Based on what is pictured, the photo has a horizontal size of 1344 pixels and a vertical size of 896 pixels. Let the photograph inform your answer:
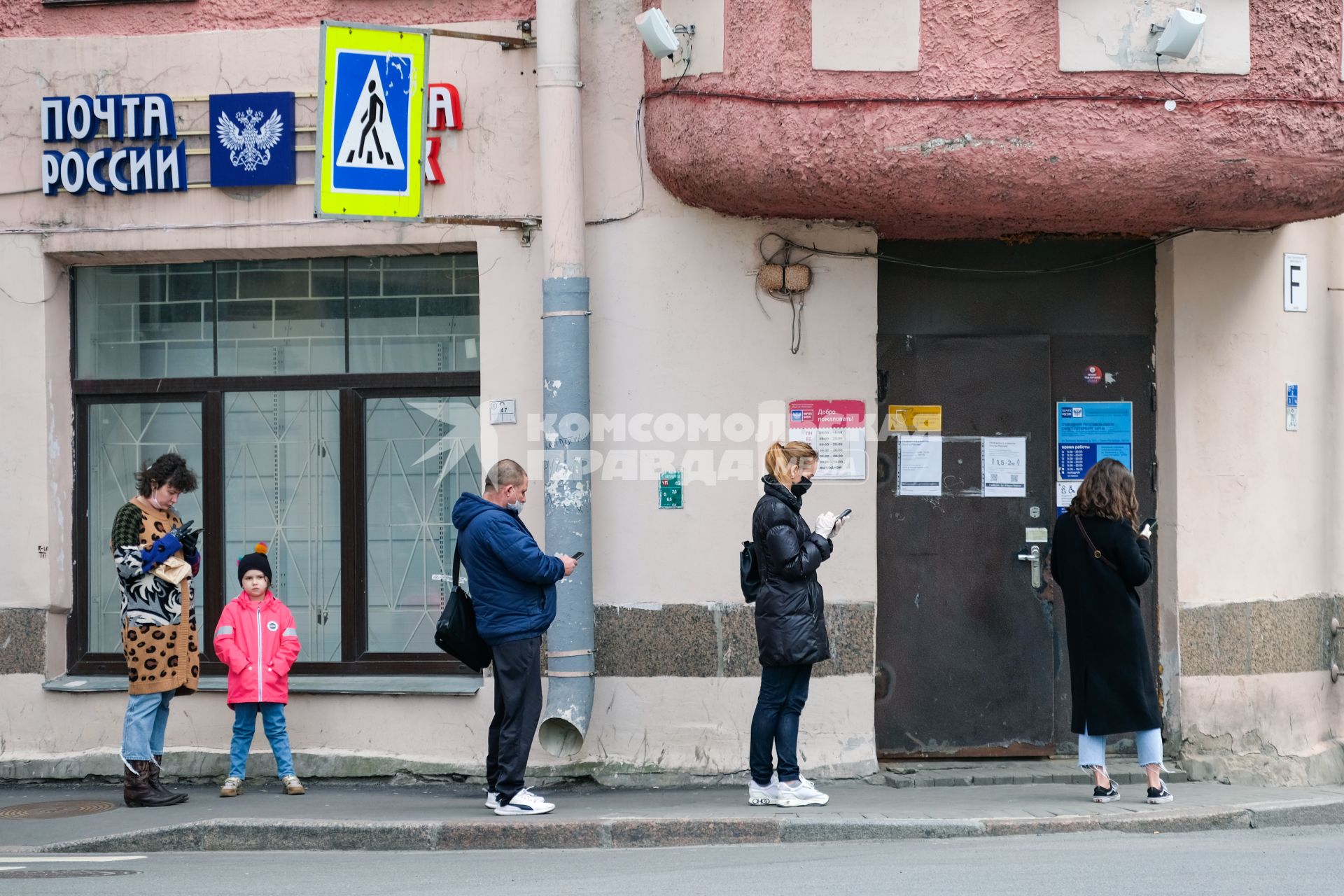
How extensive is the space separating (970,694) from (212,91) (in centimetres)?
584

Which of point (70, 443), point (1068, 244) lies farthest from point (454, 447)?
point (1068, 244)

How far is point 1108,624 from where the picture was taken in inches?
305

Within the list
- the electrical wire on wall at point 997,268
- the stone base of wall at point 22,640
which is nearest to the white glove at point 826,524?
the electrical wire on wall at point 997,268

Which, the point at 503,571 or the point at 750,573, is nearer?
the point at 503,571

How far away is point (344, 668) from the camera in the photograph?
9.31m

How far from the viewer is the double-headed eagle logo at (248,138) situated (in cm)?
906

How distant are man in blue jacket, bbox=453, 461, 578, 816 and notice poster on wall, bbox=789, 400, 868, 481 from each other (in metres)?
1.84

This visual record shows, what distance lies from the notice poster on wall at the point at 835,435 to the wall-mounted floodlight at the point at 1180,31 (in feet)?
8.33

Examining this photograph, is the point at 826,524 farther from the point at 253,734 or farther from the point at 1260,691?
the point at 253,734

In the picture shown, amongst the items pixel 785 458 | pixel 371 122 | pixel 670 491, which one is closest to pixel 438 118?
pixel 371 122

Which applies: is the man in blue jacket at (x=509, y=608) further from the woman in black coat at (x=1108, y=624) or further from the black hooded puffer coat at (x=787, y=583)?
the woman in black coat at (x=1108, y=624)

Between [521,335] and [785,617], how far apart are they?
8.26ft

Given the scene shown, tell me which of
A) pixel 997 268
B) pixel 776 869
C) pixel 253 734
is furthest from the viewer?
pixel 997 268

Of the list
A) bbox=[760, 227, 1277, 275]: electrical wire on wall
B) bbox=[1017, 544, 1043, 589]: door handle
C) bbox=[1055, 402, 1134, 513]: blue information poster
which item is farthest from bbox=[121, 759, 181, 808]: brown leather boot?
bbox=[1055, 402, 1134, 513]: blue information poster
